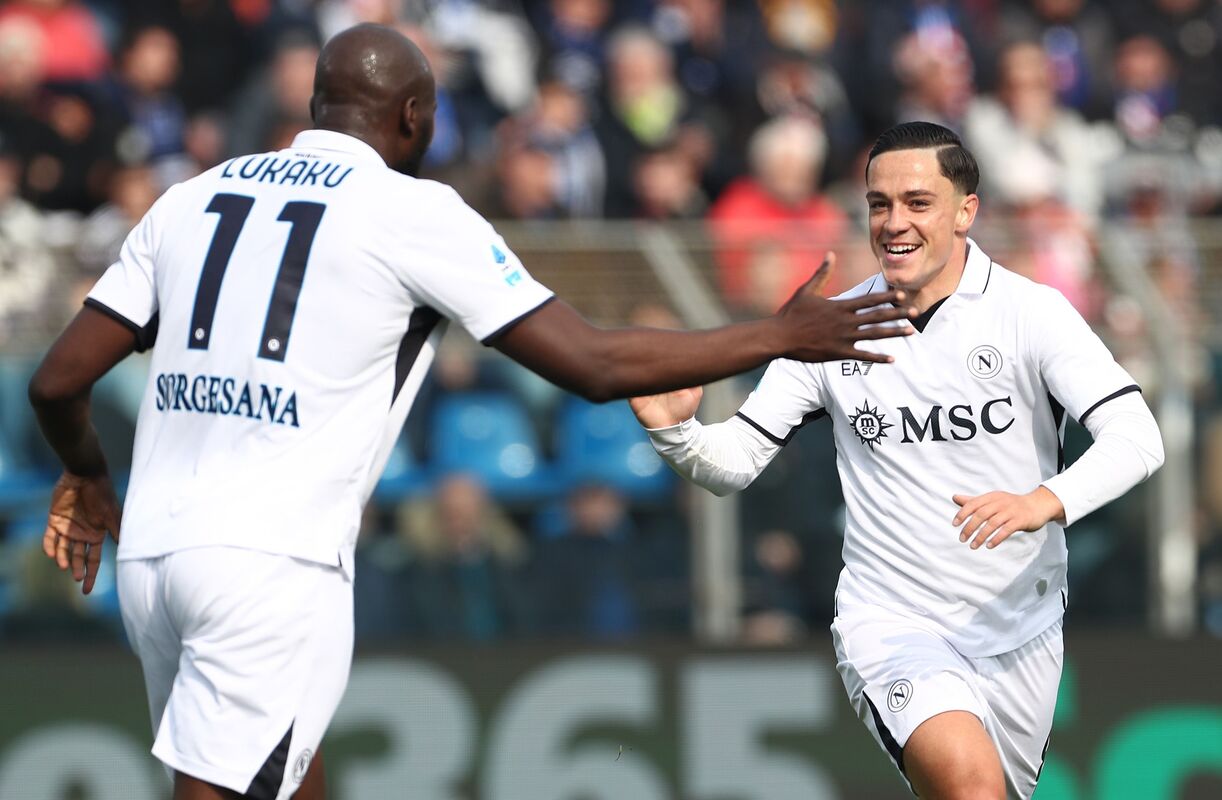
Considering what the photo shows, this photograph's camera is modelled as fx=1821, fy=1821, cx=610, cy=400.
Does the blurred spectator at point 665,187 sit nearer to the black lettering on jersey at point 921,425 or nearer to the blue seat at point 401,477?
the blue seat at point 401,477

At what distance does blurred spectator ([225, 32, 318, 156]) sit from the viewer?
10.7 m

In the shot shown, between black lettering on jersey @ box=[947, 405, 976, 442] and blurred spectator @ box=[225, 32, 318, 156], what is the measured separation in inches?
224

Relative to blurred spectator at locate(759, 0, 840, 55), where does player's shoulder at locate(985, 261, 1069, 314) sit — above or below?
below

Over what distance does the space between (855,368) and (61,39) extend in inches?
297

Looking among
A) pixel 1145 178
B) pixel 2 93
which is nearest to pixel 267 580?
pixel 2 93

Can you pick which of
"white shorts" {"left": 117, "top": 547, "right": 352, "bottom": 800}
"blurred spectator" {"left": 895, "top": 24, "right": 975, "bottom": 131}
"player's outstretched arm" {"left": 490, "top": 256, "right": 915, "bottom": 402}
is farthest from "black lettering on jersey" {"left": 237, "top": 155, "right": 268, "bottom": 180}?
"blurred spectator" {"left": 895, "top": 24, "right": 975, "bottom": 131}

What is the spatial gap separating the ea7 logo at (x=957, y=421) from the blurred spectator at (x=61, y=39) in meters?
7.32

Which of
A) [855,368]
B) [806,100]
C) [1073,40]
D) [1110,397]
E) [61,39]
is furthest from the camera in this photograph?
[1073,40]

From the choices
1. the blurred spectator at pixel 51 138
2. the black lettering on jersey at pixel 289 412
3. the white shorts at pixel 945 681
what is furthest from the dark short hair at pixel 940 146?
the blurred spectator at pixel 51 138

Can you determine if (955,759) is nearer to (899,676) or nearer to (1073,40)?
(899,676)

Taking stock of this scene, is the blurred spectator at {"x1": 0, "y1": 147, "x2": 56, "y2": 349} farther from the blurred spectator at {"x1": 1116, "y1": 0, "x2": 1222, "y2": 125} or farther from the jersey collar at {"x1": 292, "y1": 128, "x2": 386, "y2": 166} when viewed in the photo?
the blurred spectator at {"x1": 1116, "y1": 0, "x2": 1222, "y2": 125}

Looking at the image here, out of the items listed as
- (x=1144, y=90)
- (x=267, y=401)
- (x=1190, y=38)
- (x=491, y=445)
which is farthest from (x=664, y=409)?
(x=1190, y=38)

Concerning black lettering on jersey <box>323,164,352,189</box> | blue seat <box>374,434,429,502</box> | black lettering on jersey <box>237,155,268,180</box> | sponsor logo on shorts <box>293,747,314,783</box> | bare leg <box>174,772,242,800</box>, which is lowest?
bare leg <box>174,772,242,800</box>

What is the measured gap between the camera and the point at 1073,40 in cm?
1353
